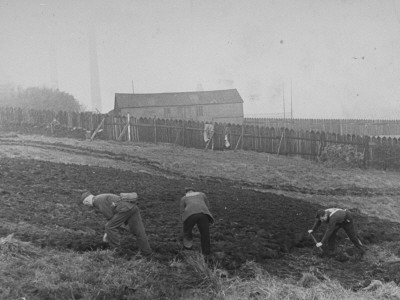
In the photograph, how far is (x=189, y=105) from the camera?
44750mm

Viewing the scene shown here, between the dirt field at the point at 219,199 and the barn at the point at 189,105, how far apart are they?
20.0m

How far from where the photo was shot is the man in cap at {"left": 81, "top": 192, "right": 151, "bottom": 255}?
7.69m

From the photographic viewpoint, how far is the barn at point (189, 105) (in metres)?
43.2

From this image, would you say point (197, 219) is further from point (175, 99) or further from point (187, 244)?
point (175, 99)

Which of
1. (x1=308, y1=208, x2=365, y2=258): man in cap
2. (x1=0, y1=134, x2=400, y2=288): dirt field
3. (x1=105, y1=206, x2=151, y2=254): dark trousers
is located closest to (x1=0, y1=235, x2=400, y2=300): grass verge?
(x1=105, y1=206, x2=151, y2=254): dark trousers

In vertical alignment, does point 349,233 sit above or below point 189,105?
below

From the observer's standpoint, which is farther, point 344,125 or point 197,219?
point 344,125

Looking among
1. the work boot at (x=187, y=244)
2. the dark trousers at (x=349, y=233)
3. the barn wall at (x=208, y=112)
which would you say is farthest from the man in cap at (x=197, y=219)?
the barn wall at (x=208, y=112)

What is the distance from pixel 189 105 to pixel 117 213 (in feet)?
123

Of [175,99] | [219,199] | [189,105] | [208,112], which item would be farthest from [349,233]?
[175,99]

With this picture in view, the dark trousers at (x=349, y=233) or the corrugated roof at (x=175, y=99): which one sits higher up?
the corrugated roof at (x=175, y=99)

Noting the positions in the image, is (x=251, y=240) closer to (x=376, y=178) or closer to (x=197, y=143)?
(x=376, y=178)

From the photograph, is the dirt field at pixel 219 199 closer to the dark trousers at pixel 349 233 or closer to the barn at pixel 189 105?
the dark trousers at pixel 349 233

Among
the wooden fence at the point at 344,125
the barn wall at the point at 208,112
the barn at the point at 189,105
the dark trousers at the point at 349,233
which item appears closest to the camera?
the dark trousers at the point at 349,233
